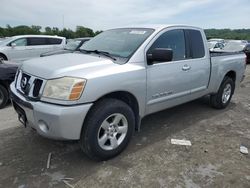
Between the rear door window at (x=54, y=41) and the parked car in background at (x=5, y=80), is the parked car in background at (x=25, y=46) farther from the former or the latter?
the parked car in background at (x=5, y=80)

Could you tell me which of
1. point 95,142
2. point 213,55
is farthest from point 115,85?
point 213,55

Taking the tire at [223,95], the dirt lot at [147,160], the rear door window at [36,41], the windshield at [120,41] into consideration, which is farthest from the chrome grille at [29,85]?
the rear door window at [36,41]

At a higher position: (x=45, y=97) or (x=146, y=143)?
(x=45, y=97)

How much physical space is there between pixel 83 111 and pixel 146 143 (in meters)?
1.40

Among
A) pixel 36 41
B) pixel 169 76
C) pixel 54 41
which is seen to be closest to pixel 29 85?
pixel 169 76

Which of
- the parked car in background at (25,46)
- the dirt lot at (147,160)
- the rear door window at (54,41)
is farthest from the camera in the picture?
the rear door window at (54,41)

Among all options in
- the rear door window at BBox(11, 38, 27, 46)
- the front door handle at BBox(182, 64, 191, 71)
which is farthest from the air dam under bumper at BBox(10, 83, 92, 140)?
the rear door window at BBox(11, 38, 27, 46)

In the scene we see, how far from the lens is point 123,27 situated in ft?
15.1

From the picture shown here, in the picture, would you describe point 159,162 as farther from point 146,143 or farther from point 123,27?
point 123,27

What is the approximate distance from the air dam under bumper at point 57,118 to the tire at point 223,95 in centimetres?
358

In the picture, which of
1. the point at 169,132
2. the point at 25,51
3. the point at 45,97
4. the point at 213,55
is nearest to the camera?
the point at 45,97

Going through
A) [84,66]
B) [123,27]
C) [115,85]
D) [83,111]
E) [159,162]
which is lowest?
[159,162]

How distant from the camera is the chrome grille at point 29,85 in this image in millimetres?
3076

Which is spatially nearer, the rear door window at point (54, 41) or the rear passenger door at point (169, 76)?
the rear passenger door at point (169, 76)
